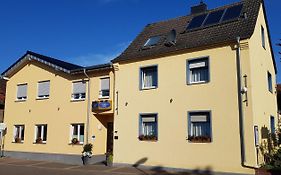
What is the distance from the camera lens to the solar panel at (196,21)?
1678 cm

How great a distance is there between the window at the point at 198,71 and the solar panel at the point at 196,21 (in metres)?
2.83

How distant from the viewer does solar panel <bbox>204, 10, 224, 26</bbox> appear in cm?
1618

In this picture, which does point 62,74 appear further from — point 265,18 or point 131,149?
point 265,18

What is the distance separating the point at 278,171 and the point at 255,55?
17.7ft

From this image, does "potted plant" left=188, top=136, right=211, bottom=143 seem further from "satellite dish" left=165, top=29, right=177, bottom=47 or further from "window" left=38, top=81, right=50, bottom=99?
"window" left=38, top=81, right=50, bottom=99

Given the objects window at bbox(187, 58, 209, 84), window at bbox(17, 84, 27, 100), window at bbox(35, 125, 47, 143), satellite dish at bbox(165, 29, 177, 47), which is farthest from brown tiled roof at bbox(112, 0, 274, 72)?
window at bbox(17, 84, 27, 100)

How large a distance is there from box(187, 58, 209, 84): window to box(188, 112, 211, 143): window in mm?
1640

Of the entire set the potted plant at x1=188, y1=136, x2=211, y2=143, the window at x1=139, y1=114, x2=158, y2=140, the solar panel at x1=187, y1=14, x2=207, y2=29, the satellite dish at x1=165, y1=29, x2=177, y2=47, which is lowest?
the potted plant at x1=188, y1=136, x2=211, y2=143

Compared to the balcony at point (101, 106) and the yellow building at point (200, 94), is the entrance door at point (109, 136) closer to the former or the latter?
the balcony at point (101, 106)

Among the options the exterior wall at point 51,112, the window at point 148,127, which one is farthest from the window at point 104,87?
the window at point 148,127

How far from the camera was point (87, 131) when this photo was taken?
1812 centimetres

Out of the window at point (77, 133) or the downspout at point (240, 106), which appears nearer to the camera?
the downspout at point (240, 106)

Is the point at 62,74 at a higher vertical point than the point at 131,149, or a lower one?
higher

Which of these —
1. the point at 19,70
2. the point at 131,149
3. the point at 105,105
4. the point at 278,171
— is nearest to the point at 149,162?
the point at 131,149
